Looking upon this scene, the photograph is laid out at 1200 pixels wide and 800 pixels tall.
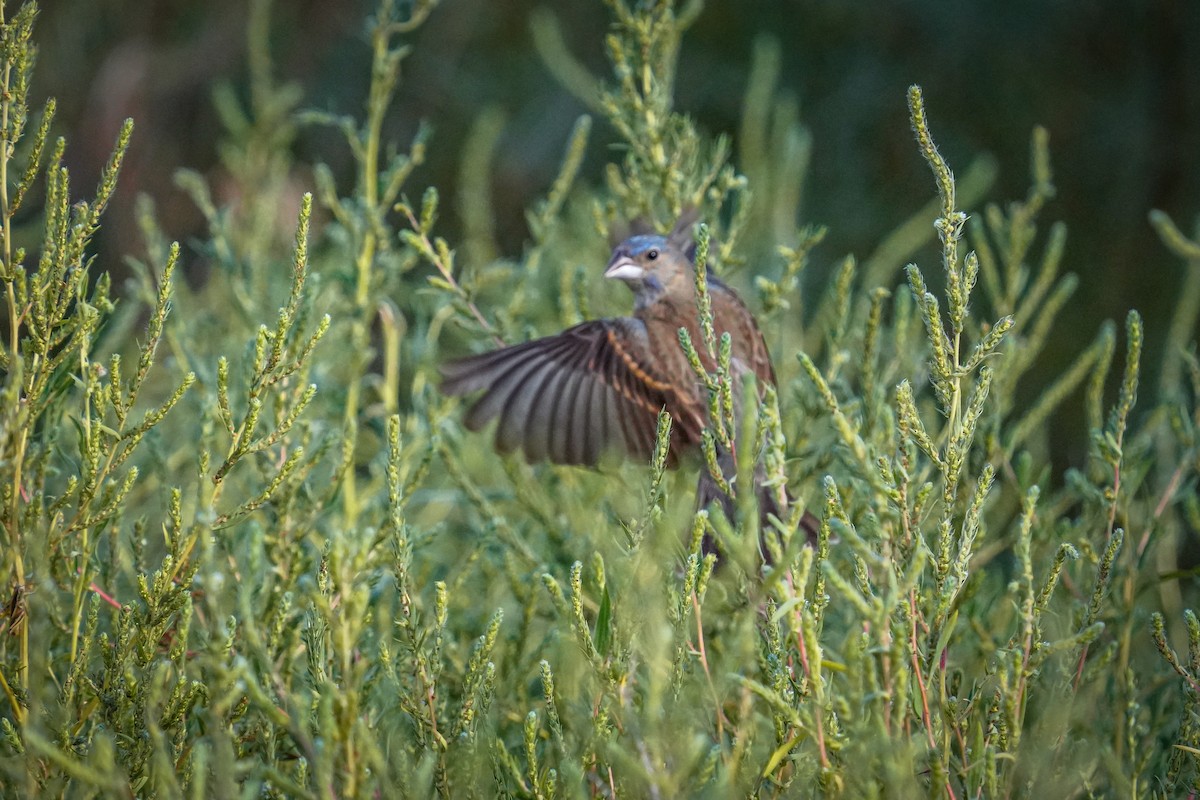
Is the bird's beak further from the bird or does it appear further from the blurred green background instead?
the blurred green background

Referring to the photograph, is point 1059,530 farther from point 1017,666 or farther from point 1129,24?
point 1129,24

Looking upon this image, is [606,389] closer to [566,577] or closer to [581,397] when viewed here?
[581,397]

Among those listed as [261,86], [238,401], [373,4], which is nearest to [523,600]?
[238,401]

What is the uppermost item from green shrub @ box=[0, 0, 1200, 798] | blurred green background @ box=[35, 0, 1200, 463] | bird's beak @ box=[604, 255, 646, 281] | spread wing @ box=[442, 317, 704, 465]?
blurred green background @ box=[35, 0, 1200, 463]

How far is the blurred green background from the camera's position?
14.6 feet

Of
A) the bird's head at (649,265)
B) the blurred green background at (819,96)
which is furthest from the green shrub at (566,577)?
the blurred green background at (819,96)

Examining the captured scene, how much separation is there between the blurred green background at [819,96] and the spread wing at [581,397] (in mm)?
1861

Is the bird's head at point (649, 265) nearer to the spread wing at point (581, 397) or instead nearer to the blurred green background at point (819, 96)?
the spread wing at point (581, 397)

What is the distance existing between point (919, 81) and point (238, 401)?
3803 mm

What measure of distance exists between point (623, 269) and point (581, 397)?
28cm

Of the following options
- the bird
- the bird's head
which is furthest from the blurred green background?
the bird

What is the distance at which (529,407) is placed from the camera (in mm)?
2033

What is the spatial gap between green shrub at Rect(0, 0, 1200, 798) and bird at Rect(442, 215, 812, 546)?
3.2 inches

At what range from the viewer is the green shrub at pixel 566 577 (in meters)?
1.08
